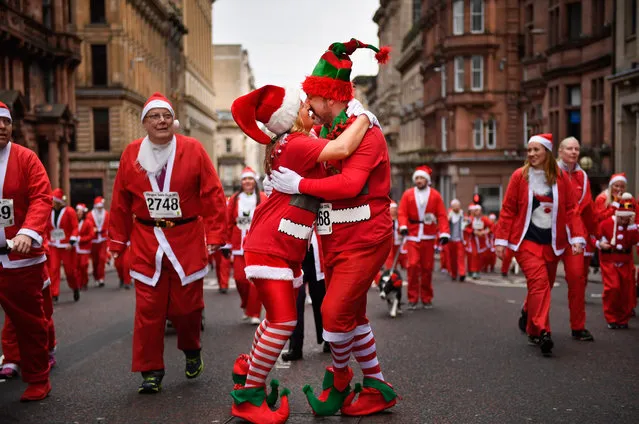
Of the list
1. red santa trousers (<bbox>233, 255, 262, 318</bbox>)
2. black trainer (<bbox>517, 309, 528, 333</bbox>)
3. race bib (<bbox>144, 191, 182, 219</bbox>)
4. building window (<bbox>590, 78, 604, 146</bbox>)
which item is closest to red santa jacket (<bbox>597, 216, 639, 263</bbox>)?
black trainer (<bbox>517, 309, 528, 333</bbox>)

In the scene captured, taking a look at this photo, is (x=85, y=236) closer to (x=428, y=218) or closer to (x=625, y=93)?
(x=428, y=218)

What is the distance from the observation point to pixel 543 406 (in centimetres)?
664

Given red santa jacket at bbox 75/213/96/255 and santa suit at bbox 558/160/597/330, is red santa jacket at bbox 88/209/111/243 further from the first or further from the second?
santa suit at bbox 558/160/597/330

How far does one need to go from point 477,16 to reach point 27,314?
48774 millimetres

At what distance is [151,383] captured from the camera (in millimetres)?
7227

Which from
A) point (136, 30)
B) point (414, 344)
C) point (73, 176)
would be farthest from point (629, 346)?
point (136, 30)

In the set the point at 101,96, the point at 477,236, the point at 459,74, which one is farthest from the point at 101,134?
the point at 477,236

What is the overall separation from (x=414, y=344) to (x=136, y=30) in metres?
53.0

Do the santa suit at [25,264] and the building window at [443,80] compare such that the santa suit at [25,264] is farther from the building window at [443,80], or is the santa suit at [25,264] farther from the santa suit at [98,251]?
the building window at [443,80]

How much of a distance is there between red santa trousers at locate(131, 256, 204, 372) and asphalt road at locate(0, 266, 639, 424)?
12.0 inches

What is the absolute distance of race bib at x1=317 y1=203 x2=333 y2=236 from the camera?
20.1 ft

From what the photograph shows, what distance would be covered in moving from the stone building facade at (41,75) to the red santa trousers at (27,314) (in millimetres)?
26513

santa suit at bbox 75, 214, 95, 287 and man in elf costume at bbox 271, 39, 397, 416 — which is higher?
man in elf costume at bbox 271, 39, 397, 416

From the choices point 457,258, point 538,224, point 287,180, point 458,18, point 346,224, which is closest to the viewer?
point 287,180
